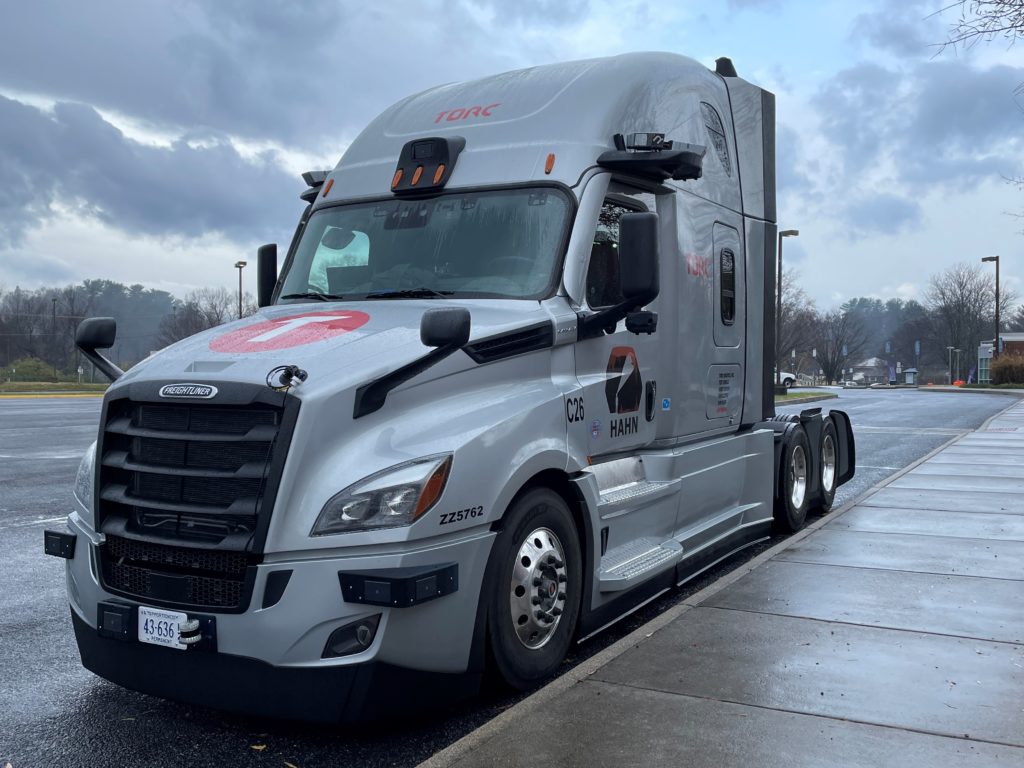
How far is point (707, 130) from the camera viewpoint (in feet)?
23.7

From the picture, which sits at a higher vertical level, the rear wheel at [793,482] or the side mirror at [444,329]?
the side mirror at [444,329]

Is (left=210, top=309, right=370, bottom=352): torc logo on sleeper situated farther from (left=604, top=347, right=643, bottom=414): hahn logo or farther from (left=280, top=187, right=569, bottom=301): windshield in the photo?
(left=604, top=347, right=643, bottom=414): hahn logo

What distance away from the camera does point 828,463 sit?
33.9 ft

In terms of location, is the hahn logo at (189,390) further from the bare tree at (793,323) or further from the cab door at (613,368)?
the bare tree at (793,323)

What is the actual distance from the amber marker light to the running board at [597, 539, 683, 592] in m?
1.53

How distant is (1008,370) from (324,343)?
6413 cm

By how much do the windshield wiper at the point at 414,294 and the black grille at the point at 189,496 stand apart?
5.05ft

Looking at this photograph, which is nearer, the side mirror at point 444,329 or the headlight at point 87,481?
the side mirror at point 444,329

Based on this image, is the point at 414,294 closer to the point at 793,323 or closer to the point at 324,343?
the point at 324,343

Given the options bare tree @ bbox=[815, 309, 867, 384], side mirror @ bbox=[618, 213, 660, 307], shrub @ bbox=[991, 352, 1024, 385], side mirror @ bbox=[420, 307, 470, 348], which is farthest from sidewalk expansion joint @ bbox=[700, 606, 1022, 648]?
bare tree @ bbox=[815, 309, 867, 384]

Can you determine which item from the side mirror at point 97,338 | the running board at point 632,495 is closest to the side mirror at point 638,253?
the running board at point 632,495

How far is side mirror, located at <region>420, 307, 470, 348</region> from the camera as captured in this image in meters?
4.16

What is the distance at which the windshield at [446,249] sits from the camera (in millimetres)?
5301

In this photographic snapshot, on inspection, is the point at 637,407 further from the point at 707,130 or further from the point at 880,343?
the point at 880,343
